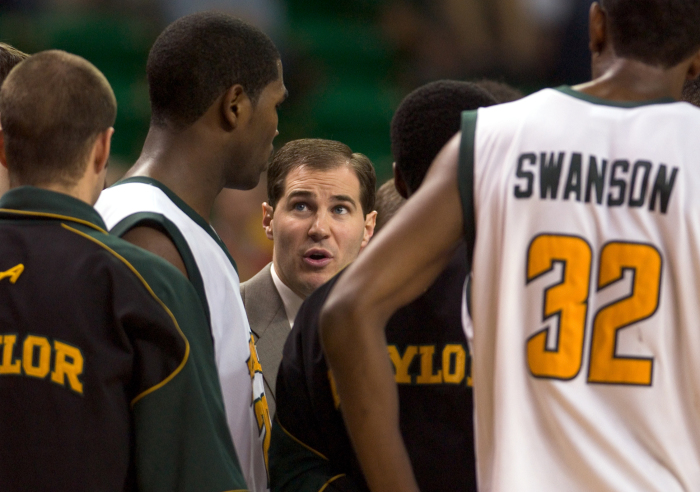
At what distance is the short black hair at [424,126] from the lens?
213 centimetres

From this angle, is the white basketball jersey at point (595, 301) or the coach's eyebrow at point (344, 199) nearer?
the white basketball jersey at point (595, 301)

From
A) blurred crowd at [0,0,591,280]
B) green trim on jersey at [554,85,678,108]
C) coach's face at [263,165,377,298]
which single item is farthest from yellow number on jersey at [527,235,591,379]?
blurred crowd at [0,0,591,280]

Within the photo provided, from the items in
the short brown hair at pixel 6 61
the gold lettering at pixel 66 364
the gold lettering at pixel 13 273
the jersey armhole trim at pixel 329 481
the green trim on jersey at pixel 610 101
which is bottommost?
the jersey armhole trim at pixel 329 481

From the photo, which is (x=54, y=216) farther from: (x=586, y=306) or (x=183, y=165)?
(x=586, y=306)

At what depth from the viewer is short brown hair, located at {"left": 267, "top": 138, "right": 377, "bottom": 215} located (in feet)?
11.8

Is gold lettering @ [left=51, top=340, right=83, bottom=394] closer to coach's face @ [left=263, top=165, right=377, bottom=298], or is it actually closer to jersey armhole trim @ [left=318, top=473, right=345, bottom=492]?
jersey armhole trim @ [left=318, top=473, right=345, bottom=492]

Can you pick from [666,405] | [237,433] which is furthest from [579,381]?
[237,433]

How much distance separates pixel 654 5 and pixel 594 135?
290 mm

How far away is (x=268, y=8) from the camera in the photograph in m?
7.88

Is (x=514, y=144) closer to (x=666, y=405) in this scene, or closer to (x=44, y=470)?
(x=666, y=405)

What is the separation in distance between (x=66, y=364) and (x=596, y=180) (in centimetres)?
114

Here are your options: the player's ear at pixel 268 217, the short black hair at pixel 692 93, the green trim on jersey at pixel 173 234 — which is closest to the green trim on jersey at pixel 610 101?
the green trim on jersey at pixel 173 234

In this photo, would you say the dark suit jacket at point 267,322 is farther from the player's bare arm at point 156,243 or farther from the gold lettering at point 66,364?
the gold lettering at point 66,364

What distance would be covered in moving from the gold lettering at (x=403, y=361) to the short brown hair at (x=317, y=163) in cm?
163
